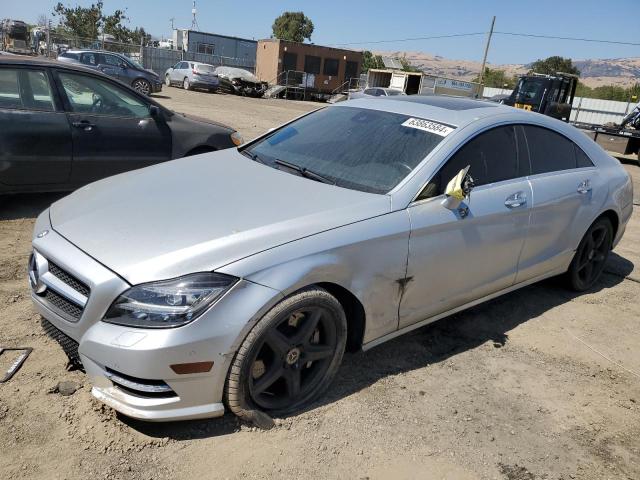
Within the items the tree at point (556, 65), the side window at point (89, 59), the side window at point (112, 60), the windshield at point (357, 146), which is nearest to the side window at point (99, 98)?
the windshield at point (357, 146)

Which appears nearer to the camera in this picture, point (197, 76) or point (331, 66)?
point (197, 76)

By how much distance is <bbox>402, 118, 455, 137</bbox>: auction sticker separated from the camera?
3.43m

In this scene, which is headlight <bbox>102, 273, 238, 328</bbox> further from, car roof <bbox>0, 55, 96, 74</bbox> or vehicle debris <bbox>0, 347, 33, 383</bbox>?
car roof <bbox>0, 55, 96, 74</bbox>

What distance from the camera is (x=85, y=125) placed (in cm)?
533

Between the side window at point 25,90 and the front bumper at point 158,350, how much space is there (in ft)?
10.8

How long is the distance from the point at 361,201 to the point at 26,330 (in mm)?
2174

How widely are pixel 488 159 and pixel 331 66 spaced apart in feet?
125

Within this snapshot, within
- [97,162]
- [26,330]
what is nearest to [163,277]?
[26,330]

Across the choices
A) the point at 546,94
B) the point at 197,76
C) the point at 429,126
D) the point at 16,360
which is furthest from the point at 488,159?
the point at 197,76

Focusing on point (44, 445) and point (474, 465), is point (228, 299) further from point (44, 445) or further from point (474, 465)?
point (474, 465)

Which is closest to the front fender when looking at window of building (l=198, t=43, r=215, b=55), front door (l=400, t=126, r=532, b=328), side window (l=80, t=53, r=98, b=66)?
front door (l=400, t=126, r=532, b=328)

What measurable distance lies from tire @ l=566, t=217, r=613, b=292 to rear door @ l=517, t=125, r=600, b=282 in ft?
0.65

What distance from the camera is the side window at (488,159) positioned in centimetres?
335

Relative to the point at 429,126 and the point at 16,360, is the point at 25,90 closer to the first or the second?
the point at 16,360
